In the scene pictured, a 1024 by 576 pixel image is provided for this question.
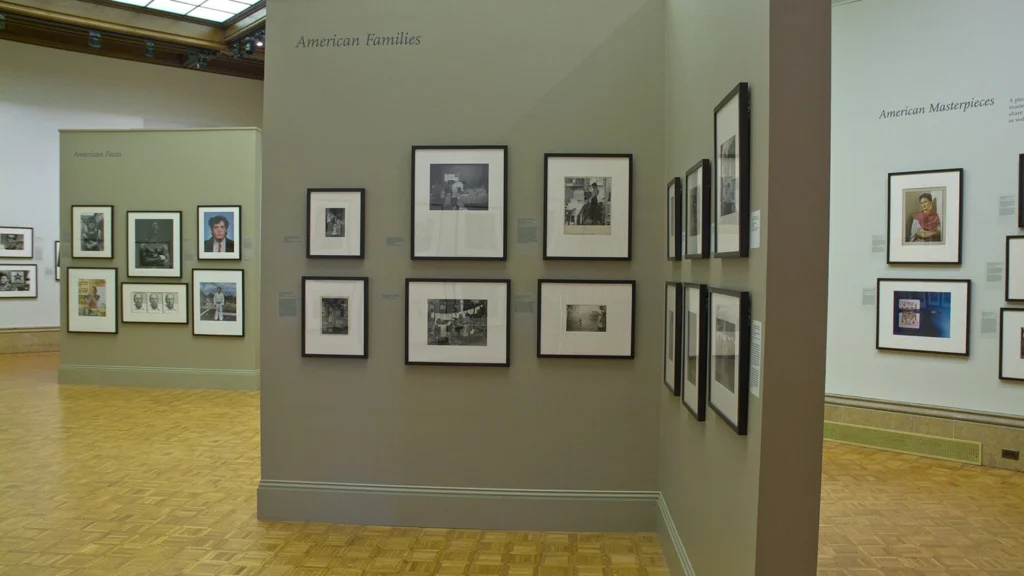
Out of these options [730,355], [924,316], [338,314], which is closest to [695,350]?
[730,355]

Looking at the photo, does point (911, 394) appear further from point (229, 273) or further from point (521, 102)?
point (229, 273)

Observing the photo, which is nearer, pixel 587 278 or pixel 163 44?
pixel 587 278

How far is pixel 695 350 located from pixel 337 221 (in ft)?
11.2

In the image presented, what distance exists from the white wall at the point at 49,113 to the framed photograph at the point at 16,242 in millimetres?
185

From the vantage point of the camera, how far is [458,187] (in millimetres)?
5941

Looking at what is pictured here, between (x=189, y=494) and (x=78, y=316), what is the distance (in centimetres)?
812

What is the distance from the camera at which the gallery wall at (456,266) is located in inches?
231

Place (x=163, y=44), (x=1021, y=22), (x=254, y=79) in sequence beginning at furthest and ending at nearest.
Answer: (x=254, y=79) → (x=163, y=44) → (x=1021, y=22)

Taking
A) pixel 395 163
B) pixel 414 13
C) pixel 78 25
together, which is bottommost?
pixel 395 163

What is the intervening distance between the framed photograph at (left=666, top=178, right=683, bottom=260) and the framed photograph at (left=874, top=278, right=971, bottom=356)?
5.21 metres

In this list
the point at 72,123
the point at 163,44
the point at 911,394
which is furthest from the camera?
the point at 72,123

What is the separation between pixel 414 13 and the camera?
5.96 metres

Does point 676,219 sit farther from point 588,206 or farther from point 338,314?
point 338,314

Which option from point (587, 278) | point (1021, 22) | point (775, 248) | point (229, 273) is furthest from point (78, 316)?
point (1021, 22)
